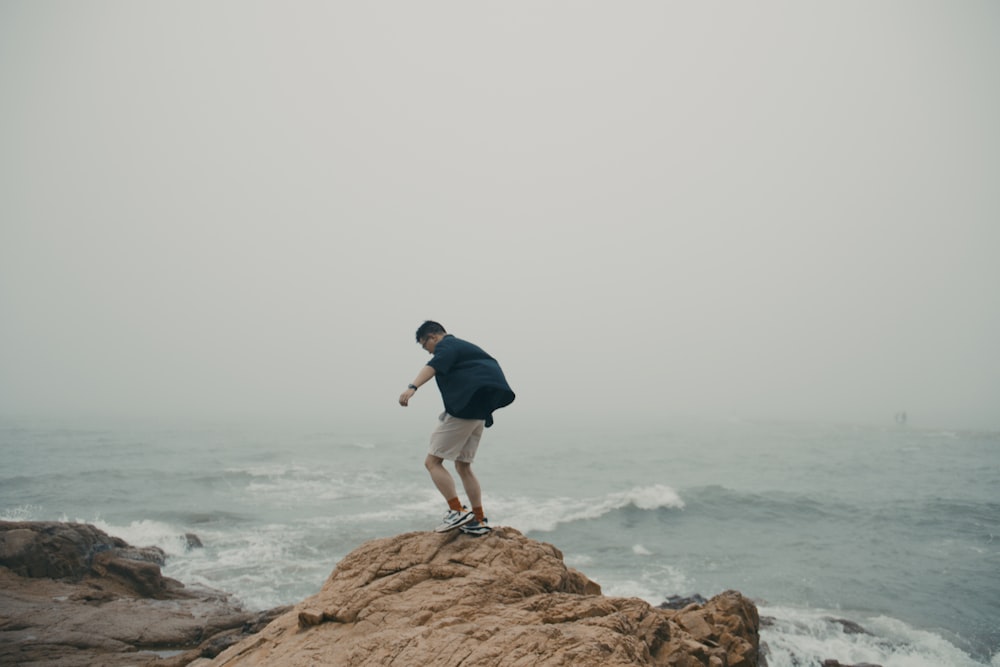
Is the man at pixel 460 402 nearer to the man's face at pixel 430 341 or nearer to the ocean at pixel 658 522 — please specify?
the man's face at pixel 430 341

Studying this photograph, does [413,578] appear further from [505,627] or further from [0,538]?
[0,538]

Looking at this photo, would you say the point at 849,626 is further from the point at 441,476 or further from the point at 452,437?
the point at 452,437

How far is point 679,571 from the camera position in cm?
1645

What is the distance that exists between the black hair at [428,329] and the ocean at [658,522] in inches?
388

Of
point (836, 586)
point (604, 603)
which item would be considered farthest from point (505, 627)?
point (836, 586)

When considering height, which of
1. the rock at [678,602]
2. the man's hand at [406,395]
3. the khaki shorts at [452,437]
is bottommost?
the rock at [678,602]

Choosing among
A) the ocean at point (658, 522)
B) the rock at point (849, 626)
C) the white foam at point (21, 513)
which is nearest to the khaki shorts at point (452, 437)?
the ocean at point (658, 522)

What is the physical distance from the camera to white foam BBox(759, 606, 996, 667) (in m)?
10.6

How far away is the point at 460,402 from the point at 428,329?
3.00 feet

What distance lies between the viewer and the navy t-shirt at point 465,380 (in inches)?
199

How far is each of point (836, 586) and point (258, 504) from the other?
75.6 feet

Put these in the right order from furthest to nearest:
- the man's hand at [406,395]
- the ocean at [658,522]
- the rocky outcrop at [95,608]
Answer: the ocean at [658,522] → the rocky outcrop at [95,608] → the man's hand at [406,395]

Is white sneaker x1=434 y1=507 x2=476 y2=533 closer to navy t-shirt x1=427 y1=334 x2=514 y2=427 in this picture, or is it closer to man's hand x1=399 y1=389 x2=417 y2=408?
navy t-shirt x1=427 y1=334 x2=514 y2=427

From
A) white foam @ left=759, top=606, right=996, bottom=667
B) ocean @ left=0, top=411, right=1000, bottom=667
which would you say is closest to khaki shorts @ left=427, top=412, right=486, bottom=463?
white foam @ left=759, top=606, right=996, bottom=667
